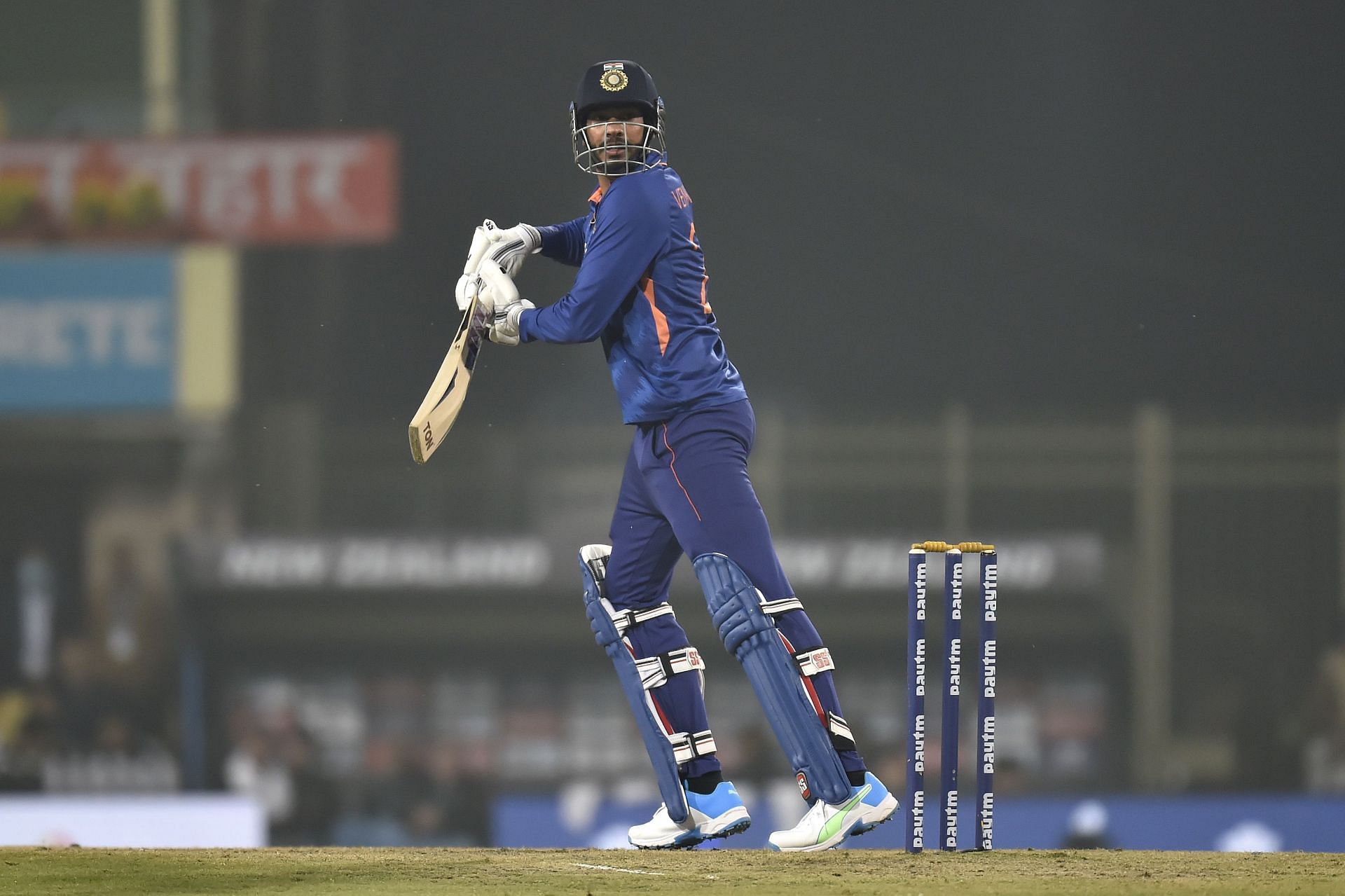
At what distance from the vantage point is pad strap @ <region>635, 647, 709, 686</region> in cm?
390

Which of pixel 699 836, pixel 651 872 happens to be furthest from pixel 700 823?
pixel 651 872

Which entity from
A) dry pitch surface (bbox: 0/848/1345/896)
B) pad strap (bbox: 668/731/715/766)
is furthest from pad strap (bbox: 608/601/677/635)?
dry pitch surface (bbox: 0/848/1345/896)

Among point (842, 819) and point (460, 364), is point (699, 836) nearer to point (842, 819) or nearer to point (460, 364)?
point (842, 819)

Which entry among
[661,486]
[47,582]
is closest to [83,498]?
[47,582]

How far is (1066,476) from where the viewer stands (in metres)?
11.5

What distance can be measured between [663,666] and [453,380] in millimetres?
763

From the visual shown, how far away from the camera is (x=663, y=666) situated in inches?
154

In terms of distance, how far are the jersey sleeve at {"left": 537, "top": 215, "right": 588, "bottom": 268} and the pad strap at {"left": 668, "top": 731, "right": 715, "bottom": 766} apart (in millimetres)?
1092

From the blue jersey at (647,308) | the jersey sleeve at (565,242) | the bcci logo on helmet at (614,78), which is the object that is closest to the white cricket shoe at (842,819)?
the blue jersey at (647,308)

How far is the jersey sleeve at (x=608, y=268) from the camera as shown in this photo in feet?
12.2

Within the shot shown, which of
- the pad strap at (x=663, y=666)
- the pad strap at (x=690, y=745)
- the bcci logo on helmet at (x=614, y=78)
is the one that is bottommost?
the pad strap at (x=690, y=745)

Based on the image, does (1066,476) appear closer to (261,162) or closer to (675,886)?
(261,162)

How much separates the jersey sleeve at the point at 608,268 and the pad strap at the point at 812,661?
78 centimetres

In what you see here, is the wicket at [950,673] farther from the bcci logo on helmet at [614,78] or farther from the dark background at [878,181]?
the dark background at [878,181]
